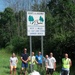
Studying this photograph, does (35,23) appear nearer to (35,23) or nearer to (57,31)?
(35,23)

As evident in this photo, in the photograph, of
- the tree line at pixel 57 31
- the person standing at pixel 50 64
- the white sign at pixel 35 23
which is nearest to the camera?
the white sign at pixel 35 23

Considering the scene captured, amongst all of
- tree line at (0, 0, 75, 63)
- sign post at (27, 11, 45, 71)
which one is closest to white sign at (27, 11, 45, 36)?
sign post at (27, 11, 45, 71)

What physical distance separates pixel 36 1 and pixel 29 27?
Result: 47.8m

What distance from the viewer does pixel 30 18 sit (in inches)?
624

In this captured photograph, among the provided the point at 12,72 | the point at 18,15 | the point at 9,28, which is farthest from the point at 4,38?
the point at 12,72

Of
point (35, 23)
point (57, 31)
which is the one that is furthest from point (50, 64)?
point (57, 31)

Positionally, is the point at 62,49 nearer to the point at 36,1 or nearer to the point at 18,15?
the point at 36,1

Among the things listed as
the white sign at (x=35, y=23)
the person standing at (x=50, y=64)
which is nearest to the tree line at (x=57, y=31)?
the person standing at (x=50, y=64)

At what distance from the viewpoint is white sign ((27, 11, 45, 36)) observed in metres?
15.9

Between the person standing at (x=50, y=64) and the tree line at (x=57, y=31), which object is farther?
the tree line at (x=57, y=31)

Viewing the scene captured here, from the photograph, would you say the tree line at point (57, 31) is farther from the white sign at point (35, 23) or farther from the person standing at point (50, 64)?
the white sign at point (35, 23)

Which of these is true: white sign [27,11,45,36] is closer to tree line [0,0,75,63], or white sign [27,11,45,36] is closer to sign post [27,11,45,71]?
sign post [27,11,45,71]

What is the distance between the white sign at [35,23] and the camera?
1593cm

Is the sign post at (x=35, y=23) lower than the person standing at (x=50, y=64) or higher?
higher
